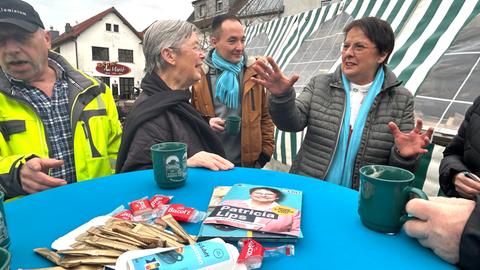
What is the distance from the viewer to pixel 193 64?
1.91 metres

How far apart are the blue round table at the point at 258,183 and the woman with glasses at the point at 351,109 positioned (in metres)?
0.77

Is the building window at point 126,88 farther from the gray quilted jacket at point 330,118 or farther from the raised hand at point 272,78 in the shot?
the raised hand at point 272,78

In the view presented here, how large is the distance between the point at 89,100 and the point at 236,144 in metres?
1.35

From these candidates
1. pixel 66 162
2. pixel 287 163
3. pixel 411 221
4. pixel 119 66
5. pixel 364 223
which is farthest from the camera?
pixel 119 66

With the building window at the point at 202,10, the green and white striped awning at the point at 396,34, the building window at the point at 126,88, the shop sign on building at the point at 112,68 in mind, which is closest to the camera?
the green and white striped awning at the point at 396,34

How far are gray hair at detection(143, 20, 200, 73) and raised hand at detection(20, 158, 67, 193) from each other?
0.81 meters

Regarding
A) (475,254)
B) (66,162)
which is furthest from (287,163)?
(475,254)

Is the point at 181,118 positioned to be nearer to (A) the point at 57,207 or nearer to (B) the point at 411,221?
(A) the point at 57,207

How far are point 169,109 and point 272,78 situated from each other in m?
0.66

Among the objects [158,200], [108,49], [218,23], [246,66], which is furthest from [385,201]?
[108,49]

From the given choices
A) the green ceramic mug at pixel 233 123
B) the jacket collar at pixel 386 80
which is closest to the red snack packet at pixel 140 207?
the green ceramic mug at pixel 233 123

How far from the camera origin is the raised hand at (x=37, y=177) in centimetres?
131

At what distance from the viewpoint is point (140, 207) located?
1033 millimetres

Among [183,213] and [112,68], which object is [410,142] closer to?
[183,213]
